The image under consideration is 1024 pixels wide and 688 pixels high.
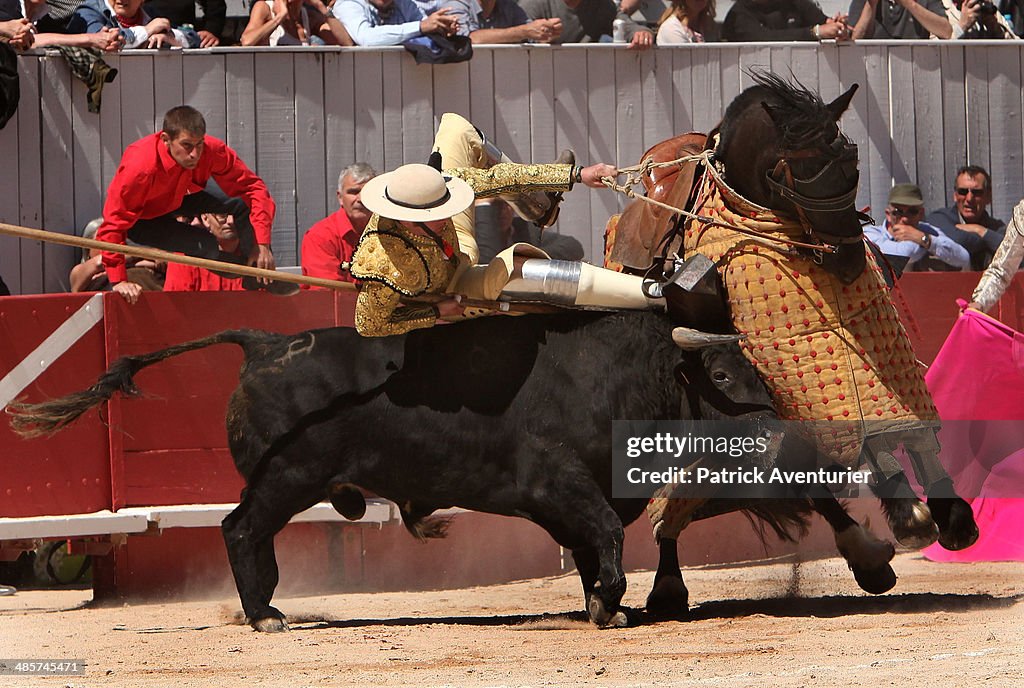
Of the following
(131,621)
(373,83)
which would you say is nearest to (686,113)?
(373,83)

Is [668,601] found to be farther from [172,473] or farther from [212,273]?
[212,273]

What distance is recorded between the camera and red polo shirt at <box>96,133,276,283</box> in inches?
286

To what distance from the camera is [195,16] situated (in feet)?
27.6

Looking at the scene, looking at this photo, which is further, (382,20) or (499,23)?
(499,23)

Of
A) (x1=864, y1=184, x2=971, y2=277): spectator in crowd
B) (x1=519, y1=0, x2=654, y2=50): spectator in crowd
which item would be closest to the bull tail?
(x1=864, y1=184, x2=971, y2=277): spectator in crowd

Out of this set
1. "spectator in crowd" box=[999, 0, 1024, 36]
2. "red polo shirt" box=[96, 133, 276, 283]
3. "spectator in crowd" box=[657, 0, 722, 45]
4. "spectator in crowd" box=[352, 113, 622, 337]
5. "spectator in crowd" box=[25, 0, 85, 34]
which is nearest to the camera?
"spectator in crowd" box=[352, 113, 622, 337]

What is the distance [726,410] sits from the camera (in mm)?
5902

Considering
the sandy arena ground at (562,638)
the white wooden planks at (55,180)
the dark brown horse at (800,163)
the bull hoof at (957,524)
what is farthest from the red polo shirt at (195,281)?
the bull hoof at (957,524)

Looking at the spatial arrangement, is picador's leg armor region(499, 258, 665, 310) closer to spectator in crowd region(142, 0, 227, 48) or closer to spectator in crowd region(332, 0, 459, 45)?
spectator in crowd region(332, 0, 459, 45)

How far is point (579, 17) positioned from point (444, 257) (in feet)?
11.2

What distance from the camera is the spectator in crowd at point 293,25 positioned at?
8.25 metres

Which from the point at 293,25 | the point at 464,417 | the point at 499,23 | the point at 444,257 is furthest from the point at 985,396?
the point at 293,25

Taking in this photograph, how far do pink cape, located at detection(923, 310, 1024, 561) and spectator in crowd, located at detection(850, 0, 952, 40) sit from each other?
8.48 ft

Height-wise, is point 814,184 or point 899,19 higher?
point 899,19
